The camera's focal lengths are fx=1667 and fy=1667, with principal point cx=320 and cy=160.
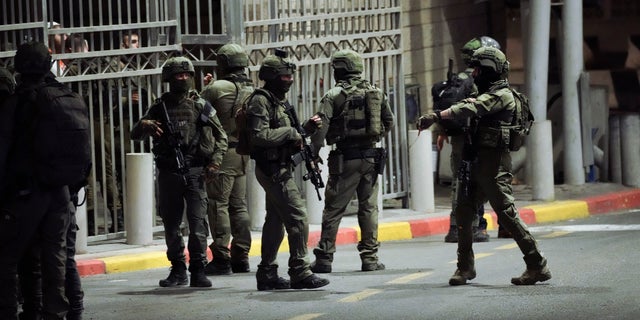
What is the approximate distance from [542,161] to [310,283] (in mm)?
7078

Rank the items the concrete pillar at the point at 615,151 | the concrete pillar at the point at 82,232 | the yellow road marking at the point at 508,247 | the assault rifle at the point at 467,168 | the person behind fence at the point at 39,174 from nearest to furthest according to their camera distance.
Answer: the person behind fence at the point at 39,174, the assault rifle at the point at 467,168, the concrete pillar at the point at 82,232, the yellow road marking at the point at 508,247, the concrete pillar at the point at 615,151

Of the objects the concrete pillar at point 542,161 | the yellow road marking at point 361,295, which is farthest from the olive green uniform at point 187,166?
the concrete pillar at point 542,161

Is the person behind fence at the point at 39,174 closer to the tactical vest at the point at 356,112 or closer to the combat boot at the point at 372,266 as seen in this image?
the tactical vest at the point at 356,112

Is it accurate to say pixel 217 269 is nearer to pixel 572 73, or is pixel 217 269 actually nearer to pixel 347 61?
pixel 347 61

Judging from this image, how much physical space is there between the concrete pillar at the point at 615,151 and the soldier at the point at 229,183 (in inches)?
Answer: 303

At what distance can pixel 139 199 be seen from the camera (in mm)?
15594

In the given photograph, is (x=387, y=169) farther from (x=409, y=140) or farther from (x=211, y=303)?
(x=211, y=303)

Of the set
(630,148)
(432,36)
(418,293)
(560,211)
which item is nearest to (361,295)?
(418,293)

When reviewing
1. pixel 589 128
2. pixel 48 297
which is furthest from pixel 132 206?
pixel 589 128

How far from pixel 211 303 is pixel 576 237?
5.44m

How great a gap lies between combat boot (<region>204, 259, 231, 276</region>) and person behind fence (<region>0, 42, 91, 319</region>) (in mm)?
3917

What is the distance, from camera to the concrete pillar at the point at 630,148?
2052 cm

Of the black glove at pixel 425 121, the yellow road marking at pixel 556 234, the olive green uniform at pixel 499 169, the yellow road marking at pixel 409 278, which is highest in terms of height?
the black glove at pixel 425 121

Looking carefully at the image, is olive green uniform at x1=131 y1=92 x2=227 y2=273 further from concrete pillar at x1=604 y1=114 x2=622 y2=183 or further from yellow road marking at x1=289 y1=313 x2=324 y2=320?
concrete pillar at x1=604 y1=114 x2=622 y2=183
